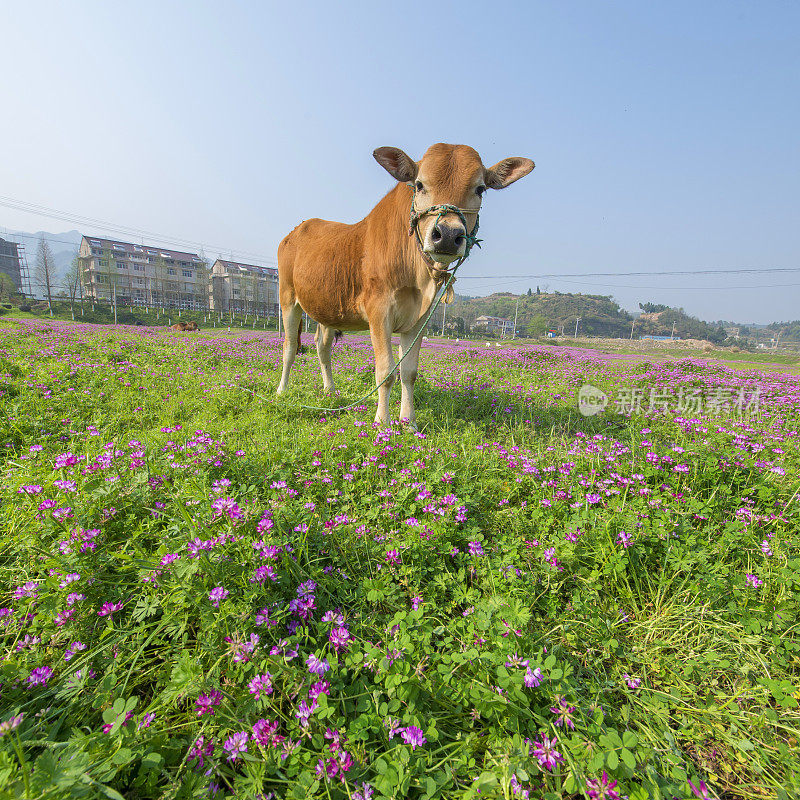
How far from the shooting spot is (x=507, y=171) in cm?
409

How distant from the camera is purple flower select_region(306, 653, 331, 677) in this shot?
4.89 feet

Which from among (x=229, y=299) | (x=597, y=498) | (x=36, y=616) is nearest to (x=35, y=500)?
(x=36, y=616)

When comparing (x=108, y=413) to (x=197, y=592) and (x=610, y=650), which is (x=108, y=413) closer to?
(x=197, y=592)

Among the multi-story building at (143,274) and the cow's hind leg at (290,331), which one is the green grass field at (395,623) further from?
the multi-story building at (143,274)

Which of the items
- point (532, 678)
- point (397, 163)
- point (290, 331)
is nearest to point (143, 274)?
point (290, 331)

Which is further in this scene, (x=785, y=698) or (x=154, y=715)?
(x=785, y=698)

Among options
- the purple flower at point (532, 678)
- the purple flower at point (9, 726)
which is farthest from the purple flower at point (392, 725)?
the purple flower at point (9, 726)

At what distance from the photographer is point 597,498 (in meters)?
2.62

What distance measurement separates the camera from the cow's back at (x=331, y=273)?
504 centimetres

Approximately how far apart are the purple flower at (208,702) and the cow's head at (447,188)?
3338mm

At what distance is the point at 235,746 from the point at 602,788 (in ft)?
4.09

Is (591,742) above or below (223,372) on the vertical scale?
below

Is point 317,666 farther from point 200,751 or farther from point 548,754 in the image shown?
point 548,754

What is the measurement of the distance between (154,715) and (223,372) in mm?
6553
